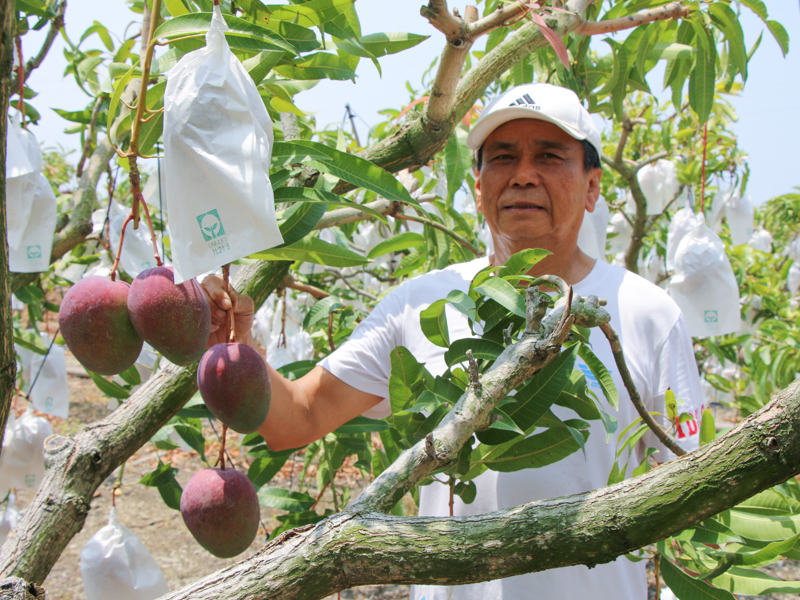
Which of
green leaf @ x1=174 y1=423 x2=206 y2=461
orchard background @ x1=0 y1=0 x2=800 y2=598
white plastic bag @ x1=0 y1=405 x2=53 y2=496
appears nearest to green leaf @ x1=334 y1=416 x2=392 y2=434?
orchard background @ x1=0 y1=0 x2=800 y2=598

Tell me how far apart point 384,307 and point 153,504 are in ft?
11.5

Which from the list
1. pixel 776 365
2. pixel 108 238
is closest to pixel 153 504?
pixel 108 238

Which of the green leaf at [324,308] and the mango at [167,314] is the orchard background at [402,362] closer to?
the green leaf at [324,308]

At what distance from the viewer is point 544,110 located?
1.28 m

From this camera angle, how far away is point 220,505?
95 centimetres

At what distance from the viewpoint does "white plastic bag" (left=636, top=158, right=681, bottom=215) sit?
3.42 m

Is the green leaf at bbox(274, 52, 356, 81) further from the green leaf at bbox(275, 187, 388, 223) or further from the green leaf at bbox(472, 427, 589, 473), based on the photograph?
the green leaf at bbox(472, 427, 589, 473)

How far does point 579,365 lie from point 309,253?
586mm

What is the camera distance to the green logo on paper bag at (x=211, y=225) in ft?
2.21

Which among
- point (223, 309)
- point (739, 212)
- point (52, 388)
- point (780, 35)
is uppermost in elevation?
point (739, 212)

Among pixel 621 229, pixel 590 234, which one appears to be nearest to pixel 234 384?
pixel 590 234

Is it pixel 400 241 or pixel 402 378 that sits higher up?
pixel 400 241

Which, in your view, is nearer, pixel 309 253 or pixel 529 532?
pixel 529 532

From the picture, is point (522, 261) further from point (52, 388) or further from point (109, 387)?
point (52, 388)
